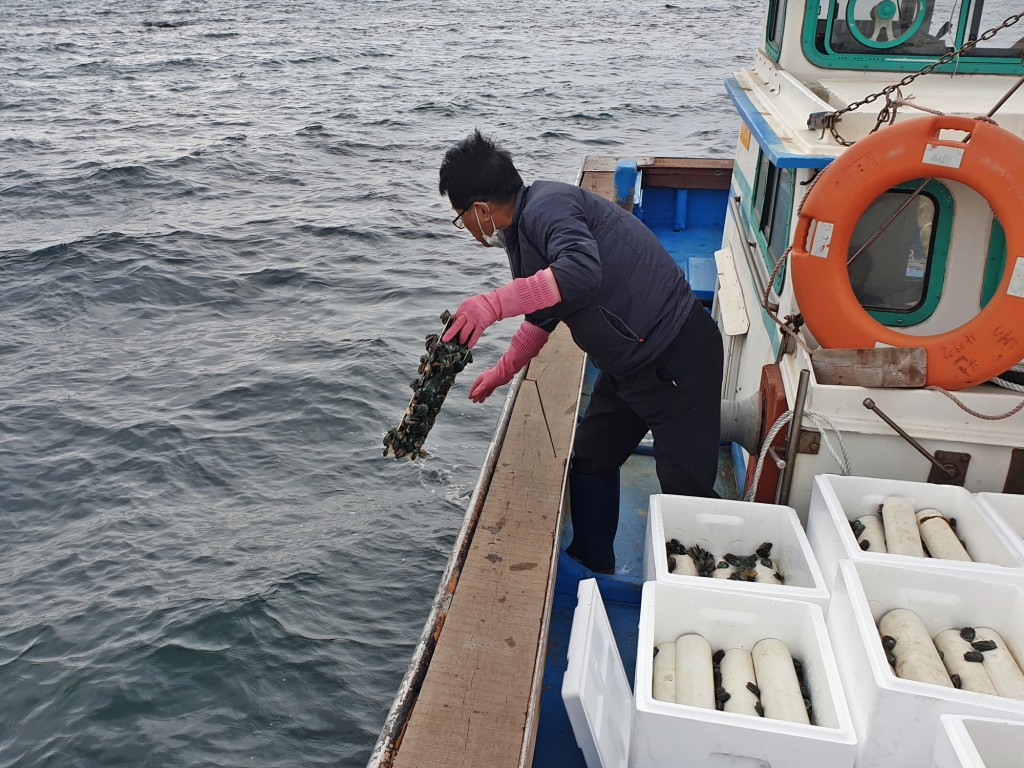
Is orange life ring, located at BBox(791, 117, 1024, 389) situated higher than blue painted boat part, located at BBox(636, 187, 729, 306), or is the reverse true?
orange life ring, located at BBox(791, 117, 1024, 389)

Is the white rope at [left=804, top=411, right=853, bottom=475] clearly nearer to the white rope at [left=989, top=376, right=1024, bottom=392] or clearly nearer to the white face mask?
the white rope at [left=989, top=376, right=1024, bottom=392]

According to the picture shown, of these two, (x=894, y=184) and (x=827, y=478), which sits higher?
(x=894, y=184)

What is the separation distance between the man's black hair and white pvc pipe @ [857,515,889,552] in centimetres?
158

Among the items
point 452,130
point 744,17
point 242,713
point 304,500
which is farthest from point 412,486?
point 744,17

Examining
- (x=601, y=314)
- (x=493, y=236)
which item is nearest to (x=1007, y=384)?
(x=601, y=314)

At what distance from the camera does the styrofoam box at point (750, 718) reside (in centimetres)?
211

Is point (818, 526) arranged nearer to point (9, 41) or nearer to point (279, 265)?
point (279, 265)

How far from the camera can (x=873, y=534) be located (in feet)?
9.24

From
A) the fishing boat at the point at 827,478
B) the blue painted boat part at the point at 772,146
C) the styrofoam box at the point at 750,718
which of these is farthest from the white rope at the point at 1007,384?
the styrofoam box at the point at 750,718

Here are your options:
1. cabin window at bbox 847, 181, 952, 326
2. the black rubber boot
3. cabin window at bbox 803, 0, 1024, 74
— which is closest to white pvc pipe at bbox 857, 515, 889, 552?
cabin window at bbox 847, 181, 952, 326

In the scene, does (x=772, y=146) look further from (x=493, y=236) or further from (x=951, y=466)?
(x=951, y=466)

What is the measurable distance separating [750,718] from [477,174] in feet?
5.83

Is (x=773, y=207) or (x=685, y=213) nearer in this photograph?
(x=773, y=207)

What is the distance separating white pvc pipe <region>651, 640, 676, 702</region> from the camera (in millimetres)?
2385
